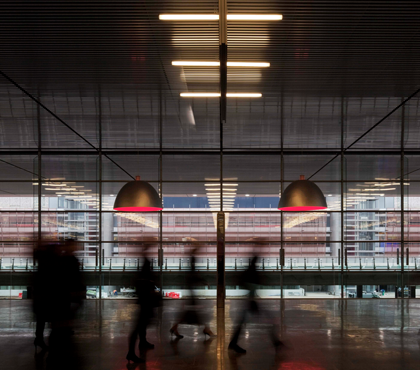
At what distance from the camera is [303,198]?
9.05m

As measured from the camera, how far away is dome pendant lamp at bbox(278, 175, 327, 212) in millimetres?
9008

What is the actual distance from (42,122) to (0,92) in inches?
90.8

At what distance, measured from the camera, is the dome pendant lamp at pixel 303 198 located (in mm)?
9008

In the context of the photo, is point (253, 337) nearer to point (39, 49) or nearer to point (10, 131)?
point (39, 49)

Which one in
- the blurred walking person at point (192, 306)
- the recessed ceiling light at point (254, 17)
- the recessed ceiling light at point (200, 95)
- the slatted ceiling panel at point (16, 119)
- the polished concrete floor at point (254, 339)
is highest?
the recessed ceiling light at point (254, 17)

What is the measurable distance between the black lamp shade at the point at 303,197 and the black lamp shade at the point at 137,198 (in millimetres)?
2740

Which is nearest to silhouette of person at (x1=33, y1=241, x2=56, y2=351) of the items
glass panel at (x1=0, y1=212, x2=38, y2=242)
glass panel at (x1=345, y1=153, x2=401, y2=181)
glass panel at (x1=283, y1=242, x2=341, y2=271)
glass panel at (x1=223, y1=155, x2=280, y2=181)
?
glass panel at (x1=0, y1=212, x2=38, y2=242)

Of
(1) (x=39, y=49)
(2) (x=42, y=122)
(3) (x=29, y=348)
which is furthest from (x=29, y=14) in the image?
(2) (x=42, y=122)

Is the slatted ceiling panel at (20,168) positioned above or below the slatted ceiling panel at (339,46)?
below

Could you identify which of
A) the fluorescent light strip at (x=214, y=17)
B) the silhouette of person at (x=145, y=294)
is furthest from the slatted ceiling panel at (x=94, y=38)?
the silhouette of person at (x=145, y=294)

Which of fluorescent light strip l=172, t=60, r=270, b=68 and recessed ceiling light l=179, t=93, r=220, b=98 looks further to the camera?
recessed ceiling light l=179, t=93, r=220, b=98

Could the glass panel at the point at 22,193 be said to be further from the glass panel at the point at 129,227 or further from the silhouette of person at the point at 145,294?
the silhouette of person at the point at 145,294

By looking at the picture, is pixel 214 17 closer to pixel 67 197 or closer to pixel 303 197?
pixel 303 197

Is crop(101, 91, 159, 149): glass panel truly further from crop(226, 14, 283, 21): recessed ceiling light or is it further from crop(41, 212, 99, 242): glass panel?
crop(226, 14, 283, 21): recessed ceiling light
